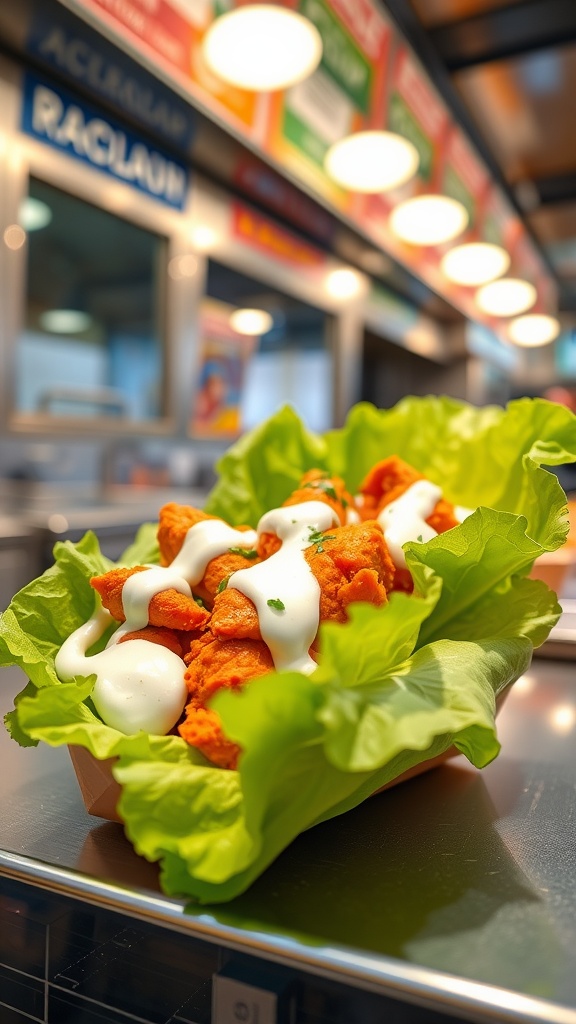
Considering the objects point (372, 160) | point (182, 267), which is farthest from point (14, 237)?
point (372, 160)

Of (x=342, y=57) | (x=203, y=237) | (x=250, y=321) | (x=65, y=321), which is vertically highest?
(x=342, y=57)

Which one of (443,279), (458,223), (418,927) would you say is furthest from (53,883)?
(443,279)

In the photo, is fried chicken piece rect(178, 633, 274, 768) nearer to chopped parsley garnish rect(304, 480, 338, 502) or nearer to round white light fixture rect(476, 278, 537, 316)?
chopped parsley garnish rect(304, 480, 338, 502)

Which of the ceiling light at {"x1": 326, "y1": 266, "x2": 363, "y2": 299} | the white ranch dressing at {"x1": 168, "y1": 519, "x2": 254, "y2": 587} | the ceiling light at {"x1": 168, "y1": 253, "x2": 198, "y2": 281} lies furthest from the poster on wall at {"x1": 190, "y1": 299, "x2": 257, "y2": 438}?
the white ranch dressing at {"x1": 168, "y1": 519, "x2": 254, "y2": 587}

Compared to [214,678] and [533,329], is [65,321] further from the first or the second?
[533,329]

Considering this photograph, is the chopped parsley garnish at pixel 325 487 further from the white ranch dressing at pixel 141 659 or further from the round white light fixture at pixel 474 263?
the round white light fixture at pixel 474 263

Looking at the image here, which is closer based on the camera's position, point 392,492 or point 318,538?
point 318,538

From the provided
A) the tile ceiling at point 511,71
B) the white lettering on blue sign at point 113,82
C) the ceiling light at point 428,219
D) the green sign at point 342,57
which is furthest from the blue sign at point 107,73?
the tile ceiling at point 511,71
